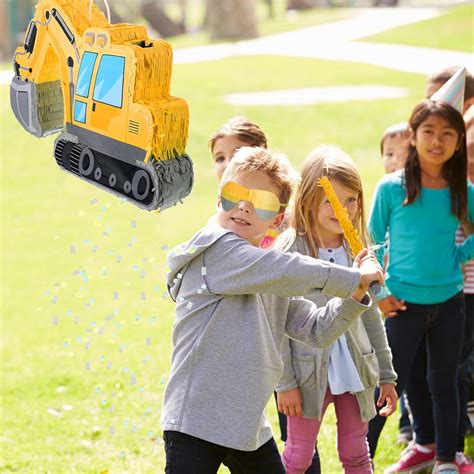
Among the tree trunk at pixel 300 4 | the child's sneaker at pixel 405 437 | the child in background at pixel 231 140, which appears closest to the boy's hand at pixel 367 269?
the child in background at pixel 231 140

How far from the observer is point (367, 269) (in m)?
2.72

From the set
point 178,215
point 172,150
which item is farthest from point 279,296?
point 178,215

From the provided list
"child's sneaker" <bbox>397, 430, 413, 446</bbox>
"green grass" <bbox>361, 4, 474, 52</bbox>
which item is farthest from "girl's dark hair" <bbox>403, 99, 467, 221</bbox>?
"green grass" <bbox>361, 4, 474, 52</bbox>

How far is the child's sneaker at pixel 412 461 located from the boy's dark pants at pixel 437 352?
17 cm

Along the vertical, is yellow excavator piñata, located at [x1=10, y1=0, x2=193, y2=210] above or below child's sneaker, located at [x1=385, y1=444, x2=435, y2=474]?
above

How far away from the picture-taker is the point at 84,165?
8.53 ft

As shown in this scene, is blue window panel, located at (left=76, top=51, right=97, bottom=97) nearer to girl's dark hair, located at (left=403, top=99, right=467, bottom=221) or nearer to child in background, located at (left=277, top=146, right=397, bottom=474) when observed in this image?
child in background, located at (left=277, top=146, right=397, bottom=474)

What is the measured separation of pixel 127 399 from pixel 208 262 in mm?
2816

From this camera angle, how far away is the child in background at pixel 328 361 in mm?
3465

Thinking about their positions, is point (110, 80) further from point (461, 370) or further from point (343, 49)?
point (343, 49)

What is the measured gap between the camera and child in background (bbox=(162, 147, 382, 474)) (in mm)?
2846

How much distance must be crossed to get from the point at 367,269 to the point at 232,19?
18.8 meters

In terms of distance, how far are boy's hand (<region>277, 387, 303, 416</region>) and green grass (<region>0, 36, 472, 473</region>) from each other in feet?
1.44

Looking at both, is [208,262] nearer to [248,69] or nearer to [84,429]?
[84,429]
